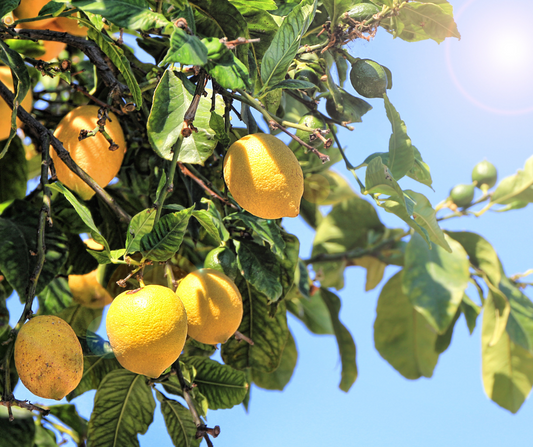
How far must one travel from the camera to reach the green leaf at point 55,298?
2.00ft

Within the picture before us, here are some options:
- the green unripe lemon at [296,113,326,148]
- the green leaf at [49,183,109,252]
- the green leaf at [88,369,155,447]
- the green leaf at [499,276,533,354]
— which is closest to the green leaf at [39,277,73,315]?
the green leaf at [88,369,155,447]

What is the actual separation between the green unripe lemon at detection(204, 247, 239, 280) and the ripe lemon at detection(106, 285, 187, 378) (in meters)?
0.11

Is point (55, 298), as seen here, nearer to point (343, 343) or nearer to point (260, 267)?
point (260, 267)

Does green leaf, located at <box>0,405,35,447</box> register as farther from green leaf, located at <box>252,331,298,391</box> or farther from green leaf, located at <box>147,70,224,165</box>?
green leaf, located at <box>252,331,298,391</box>

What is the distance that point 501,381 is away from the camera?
3.95 ft

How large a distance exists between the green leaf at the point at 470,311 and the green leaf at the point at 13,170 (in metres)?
1.02

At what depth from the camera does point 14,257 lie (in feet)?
1.78

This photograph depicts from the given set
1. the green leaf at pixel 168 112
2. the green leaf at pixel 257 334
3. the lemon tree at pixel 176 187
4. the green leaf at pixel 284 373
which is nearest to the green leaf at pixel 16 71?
the lemon tree at pixel 176 187

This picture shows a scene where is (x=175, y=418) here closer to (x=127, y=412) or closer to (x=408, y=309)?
(x=127, y=412)

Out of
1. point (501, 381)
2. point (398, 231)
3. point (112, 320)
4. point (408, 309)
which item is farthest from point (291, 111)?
point (501, 381)

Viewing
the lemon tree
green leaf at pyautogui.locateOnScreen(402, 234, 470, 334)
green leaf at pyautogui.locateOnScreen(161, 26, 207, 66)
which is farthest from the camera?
green leaf at pyautogui.locateOnScreen(402, 234, 470, 334)

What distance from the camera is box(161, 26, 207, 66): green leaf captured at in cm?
33

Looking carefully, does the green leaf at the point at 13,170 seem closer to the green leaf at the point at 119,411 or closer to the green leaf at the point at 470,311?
the green leaf at the point at 119,411

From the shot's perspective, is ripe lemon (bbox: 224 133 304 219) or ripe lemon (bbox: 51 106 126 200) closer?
ripe lemon (bbox: 224 133 304 219)
